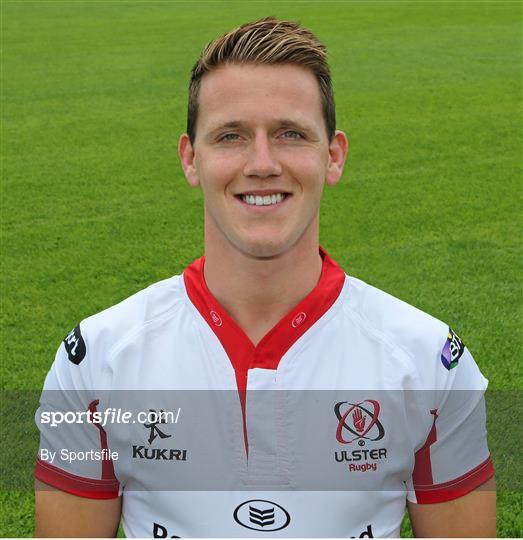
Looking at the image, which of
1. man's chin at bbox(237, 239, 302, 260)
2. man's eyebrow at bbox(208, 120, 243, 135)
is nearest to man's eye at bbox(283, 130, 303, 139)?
man's eyebrow at bbox(208, 120, 243, 135)

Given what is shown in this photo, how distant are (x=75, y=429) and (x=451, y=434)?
3.37 ft

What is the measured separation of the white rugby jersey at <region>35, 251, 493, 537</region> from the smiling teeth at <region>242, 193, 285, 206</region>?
0.32m

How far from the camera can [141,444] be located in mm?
2221

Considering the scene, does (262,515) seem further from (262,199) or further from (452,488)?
(262,199)

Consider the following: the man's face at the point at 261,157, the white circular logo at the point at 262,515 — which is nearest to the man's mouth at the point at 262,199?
the man's face at the point at 261,157

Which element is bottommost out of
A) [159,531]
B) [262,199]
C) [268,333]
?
[159,531]

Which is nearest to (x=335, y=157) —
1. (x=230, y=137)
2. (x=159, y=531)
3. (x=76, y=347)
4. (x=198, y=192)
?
(x=230, y=137)

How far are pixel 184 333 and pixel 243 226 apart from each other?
36 cm

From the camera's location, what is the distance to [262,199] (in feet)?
6.94

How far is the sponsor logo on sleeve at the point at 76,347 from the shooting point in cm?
223

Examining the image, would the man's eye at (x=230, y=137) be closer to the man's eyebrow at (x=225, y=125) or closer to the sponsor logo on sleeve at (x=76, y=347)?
the man's eyebrow at (x=225, y=125)

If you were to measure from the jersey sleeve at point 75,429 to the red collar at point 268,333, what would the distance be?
1.16 feet

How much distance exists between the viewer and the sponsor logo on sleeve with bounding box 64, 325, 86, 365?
223cm

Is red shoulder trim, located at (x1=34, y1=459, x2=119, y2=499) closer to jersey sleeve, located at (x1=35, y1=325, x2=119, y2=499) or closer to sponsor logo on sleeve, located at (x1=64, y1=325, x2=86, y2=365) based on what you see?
jersey sleeve, located at (x1=35, y1=325, x2=119, y2=499)
